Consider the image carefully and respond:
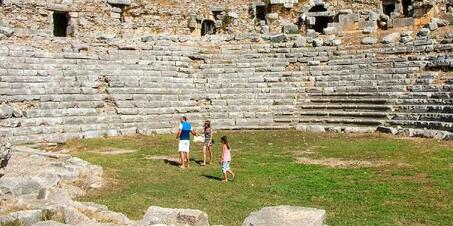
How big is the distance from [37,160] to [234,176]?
4.48m

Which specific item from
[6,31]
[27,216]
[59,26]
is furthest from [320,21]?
[27,216]

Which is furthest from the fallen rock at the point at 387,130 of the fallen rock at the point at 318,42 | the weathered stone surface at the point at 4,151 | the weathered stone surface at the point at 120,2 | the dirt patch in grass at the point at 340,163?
the weathered stone surface at the point at 120,2

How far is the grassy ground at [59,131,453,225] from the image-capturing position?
859 cm

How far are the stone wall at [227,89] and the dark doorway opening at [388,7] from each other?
7.51 meters

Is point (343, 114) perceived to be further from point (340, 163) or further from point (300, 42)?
point (340, 163)

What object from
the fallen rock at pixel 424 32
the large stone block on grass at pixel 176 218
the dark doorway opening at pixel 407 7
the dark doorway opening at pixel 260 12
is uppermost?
the dark doorway opening at pixel 407 7

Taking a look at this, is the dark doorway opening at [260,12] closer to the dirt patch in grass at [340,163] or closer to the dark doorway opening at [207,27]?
the dark doorway opening at [207,27]

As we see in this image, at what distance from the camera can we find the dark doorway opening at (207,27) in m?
29.3

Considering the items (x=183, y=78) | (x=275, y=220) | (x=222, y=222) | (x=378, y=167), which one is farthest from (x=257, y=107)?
(x=275, y=220)

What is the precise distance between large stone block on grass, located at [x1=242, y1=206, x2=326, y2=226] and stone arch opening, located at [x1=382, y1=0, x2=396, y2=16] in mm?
24699

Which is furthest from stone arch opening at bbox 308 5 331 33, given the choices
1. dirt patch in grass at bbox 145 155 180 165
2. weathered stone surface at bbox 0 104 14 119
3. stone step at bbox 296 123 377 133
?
dirt patch in grass at bbox 145 155 180 165

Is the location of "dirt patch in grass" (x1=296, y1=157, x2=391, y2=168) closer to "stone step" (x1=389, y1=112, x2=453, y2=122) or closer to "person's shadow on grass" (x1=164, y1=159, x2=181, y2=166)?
"person's shadow on grass" (x1=164, y1=159, x2=181, y2=166)

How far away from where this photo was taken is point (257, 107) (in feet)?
66.5

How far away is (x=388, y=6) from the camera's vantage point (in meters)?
29.5
